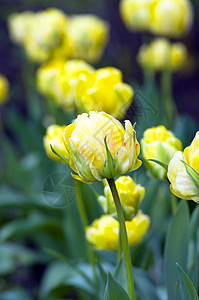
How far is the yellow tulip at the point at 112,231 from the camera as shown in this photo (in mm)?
846

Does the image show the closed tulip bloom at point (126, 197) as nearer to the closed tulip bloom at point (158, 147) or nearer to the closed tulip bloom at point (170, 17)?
the closed tulip bloom at point (158, 147)

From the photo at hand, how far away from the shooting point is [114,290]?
2.27 ft

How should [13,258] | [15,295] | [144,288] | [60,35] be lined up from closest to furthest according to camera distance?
1. [144,288]
2. [15,295]
3. [13,258]
4. [60,35]

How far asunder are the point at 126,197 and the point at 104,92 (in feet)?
0.91

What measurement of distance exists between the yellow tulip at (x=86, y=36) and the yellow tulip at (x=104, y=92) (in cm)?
95

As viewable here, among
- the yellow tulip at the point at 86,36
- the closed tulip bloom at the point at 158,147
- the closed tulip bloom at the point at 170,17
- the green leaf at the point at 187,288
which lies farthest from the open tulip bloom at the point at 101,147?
the yellow tulip at the point at 86,36

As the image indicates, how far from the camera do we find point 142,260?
123 cm

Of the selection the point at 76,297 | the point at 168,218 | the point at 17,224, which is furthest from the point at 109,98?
the point at 76,297

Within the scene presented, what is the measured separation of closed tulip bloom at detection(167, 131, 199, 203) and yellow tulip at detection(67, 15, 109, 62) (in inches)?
52.5

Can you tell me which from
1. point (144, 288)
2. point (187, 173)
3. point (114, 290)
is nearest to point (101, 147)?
point (187, 173)

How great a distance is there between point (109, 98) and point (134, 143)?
0.35 meters

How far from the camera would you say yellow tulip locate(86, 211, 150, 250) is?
0.85 m

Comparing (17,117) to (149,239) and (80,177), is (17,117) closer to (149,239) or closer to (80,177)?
(149,239)

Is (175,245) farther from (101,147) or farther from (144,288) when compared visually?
(101,147)
